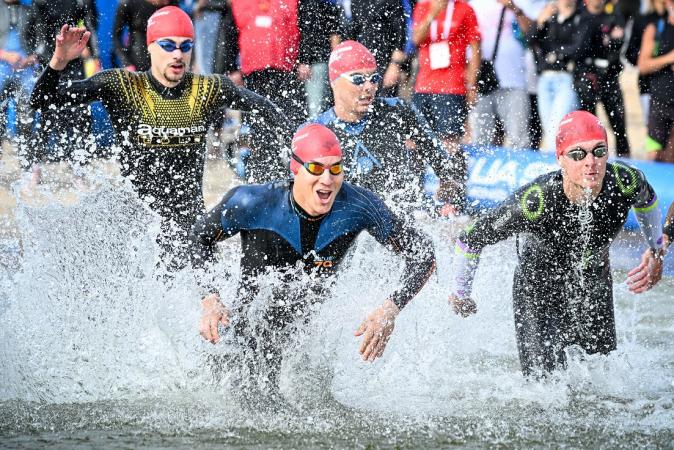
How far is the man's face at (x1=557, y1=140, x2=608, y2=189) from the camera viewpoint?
620 cm

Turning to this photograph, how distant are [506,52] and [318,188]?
17.5ft

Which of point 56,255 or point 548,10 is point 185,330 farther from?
point 548,10

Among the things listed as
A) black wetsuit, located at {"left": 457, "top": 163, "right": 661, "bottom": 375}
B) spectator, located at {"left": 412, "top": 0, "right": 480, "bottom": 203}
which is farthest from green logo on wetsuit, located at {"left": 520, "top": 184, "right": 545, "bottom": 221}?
spectator, located at {"left": 412, "top": 0, "right": 480, "bottom": 203}

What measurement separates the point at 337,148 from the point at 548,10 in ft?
18.1

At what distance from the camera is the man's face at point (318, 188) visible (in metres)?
5.87

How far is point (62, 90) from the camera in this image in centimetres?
704

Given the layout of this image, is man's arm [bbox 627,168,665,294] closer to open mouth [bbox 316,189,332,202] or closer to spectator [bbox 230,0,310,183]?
open mouth [bbox 316,189,332,202]

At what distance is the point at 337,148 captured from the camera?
595 cm

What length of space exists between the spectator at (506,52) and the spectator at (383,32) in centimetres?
83

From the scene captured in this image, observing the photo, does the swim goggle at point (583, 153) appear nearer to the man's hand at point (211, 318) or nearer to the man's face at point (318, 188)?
the man's face at point (318, 188)

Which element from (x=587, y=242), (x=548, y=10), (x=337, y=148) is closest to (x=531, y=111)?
(x=548, y=10)

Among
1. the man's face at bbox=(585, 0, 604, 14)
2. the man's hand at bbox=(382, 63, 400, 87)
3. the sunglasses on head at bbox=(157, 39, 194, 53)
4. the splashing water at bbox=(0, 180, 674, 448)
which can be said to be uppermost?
the man's face at bbox=(585, 0, 604, 14)

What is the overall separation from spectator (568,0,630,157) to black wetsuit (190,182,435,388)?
209 inches

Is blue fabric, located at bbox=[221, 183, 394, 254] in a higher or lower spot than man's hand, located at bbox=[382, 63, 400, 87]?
lower
